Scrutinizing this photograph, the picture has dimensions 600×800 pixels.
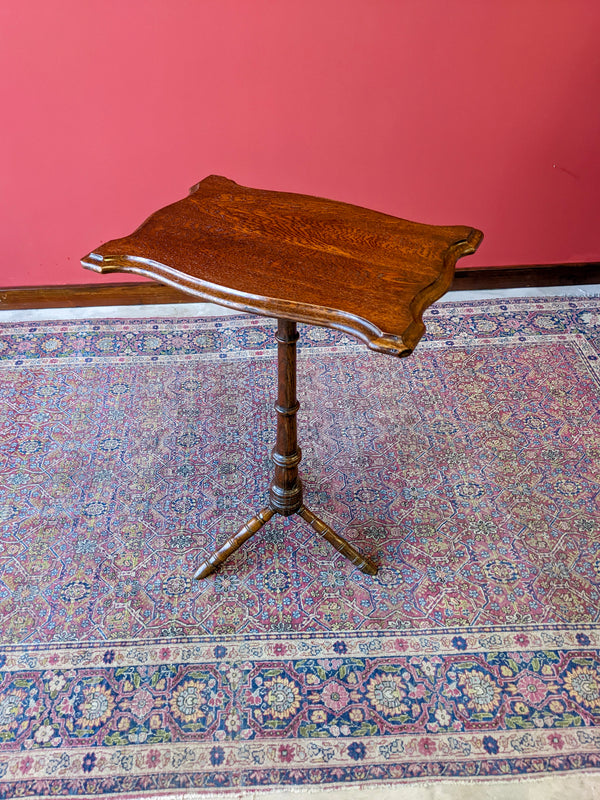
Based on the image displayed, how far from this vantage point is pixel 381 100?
3.00m

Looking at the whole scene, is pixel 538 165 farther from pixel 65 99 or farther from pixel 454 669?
pixel 454 669

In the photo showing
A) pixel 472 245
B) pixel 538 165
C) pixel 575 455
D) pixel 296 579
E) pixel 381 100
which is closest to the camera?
pixel 472 245

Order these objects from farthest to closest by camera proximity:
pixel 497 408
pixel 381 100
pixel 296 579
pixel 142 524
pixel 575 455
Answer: pixel 381 100 < pixel 497 408 < pixel 575 455 < pixel 142 524 < pixel 296 579

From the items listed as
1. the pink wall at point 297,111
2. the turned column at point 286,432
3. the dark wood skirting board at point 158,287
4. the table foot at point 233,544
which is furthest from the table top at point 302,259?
the dark wood skirting board at point 158,287

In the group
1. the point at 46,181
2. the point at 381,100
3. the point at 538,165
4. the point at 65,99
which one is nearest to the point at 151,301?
the point at 46,181

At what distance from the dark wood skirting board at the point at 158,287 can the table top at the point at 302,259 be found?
1.48 metres

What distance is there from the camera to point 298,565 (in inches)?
85.7

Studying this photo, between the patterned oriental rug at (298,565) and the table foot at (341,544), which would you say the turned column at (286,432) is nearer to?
the table foot at (341,544)

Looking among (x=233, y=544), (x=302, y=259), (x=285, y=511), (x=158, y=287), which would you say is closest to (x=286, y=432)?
(x=285, y=511)

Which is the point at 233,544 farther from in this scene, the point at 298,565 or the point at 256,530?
the point at 298,565

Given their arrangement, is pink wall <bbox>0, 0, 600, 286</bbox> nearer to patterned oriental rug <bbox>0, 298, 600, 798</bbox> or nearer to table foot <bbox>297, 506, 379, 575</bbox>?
patterned oriental rug <bbox>0, 298, 600, 798</bbox>

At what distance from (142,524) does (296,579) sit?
569 millimetres

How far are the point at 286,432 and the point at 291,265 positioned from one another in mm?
545

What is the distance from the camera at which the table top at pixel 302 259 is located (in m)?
1.47
